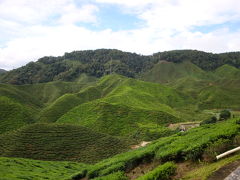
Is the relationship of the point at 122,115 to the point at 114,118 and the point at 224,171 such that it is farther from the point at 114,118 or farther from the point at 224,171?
the point at 224,171

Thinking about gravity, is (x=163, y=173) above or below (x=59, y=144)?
above

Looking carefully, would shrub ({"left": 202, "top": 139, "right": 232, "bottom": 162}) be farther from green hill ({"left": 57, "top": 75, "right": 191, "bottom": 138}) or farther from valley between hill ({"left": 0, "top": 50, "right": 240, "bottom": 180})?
green hill ({"left": 57, "top": 75, "right": 191, "bottom": 138})

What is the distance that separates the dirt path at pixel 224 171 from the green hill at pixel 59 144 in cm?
3837

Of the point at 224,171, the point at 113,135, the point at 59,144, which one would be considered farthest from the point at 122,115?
the point at 224,171

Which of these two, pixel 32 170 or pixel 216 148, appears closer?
pixel 216 148

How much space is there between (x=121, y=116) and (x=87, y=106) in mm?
17984

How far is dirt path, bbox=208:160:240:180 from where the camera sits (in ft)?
31.9

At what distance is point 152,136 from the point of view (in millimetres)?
61219

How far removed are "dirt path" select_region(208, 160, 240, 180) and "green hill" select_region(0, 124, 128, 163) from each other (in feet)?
126

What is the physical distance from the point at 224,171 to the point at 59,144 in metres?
46.4

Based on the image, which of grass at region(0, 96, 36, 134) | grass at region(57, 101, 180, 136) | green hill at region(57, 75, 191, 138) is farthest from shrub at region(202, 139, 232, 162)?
grass at region(0, 96, 36, 134)

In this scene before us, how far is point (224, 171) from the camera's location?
32.9 feet

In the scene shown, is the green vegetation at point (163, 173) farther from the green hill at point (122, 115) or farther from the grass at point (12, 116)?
the grass at point (12, 116)

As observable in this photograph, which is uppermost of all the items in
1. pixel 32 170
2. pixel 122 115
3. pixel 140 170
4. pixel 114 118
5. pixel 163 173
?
pixel 163 173
